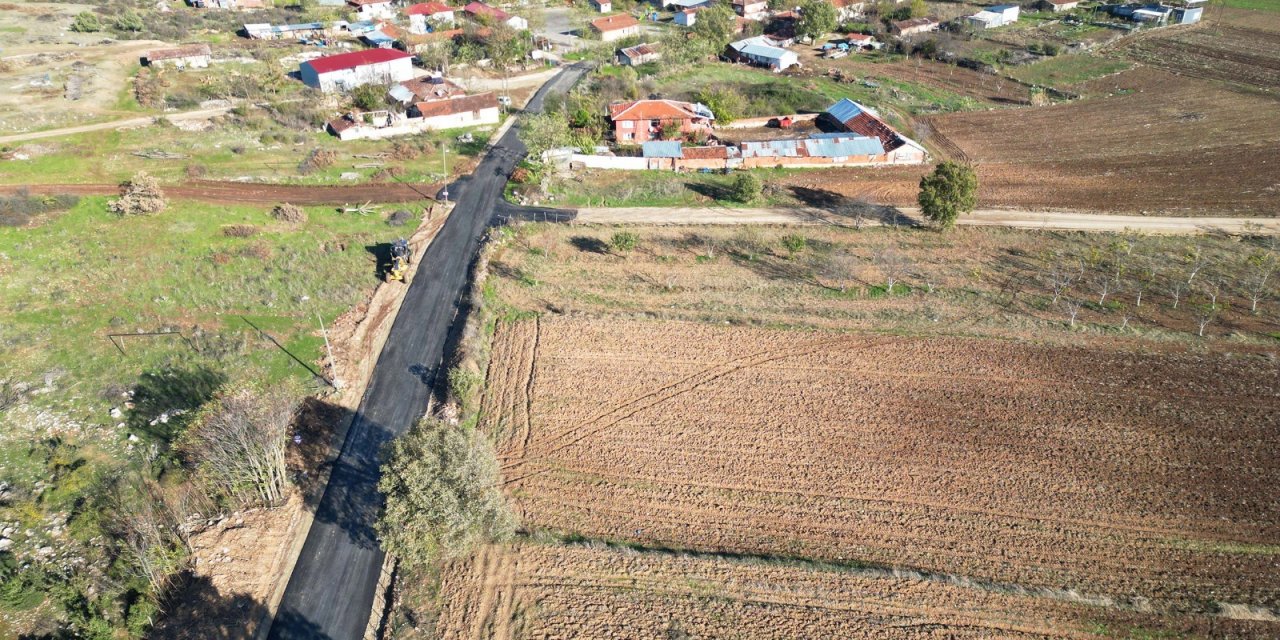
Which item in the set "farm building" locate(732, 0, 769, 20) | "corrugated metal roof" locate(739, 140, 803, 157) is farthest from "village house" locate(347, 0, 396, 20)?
"corrugated metal roof" locate(739, 140, 803, 157)

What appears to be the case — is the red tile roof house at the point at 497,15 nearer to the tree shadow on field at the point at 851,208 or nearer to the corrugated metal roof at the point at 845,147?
the corrugated metal roof at the point at 845,147

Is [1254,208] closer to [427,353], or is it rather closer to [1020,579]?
[1020,579]

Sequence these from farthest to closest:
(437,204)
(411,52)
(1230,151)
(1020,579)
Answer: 1. (411,52)
2. (1230,151)
3. (437,204)
4. (1020,579)

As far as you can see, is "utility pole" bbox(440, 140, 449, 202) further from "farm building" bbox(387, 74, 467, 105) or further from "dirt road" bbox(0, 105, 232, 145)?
"dirt road" bbox(0, 105, 232, 145)

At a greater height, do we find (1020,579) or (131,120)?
(131,120)

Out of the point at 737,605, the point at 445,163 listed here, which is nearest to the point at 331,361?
the point at 737,605

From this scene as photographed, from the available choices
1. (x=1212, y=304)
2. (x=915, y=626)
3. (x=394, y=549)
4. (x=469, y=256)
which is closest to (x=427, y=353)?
(x=469, y=256)
